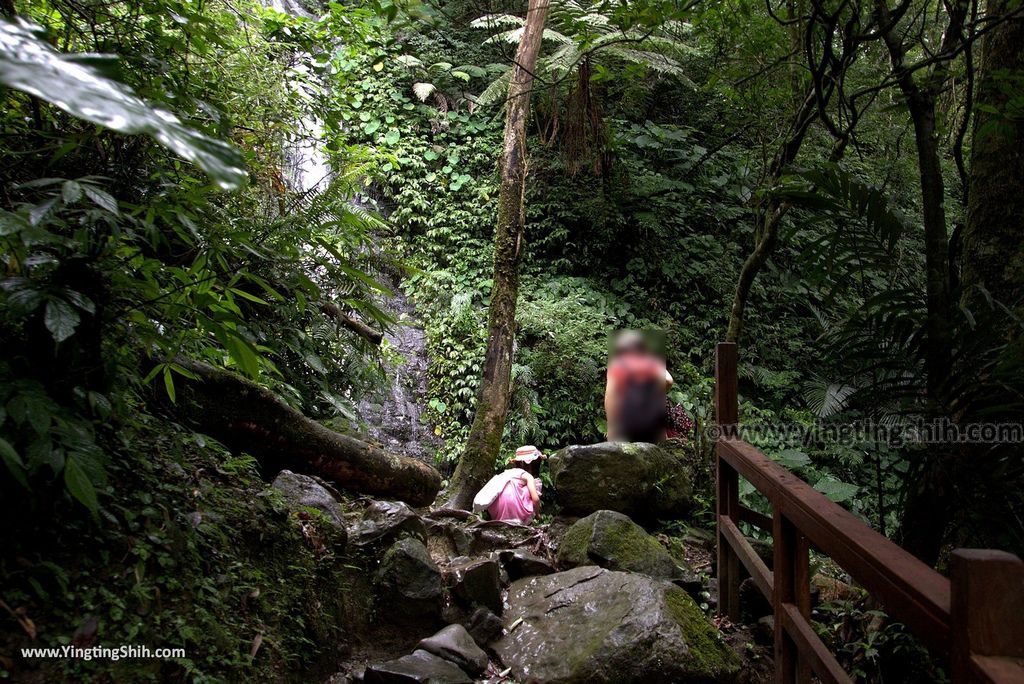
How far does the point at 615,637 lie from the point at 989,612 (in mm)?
2286

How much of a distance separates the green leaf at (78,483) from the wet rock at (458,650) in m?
2.03

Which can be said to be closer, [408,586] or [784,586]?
[784,586]

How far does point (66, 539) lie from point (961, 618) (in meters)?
2.48

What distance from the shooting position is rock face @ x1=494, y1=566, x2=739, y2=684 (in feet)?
9.89

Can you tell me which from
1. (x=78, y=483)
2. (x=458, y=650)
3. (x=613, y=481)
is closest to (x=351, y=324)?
(x=613, y=481)

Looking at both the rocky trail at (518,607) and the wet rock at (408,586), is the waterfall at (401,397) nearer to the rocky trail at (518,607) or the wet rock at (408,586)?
the rocky trail at (518,607)

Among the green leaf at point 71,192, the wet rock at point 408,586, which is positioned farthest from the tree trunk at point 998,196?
the green leaf at point 71,192

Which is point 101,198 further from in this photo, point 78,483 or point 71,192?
point 78,483

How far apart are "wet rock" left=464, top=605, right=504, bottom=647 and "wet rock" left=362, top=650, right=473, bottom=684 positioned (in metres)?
0.47

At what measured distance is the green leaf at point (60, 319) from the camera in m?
1.64

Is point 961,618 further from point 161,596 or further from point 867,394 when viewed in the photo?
point 161,596

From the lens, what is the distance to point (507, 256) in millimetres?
6469

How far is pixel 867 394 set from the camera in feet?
9.51

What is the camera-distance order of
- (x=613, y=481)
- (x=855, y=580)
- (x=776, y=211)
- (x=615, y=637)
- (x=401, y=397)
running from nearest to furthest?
(x=855, y=580), (x=615, y=637), (x=776, y=211), (x=613, y=481), (x=401, y=397)
